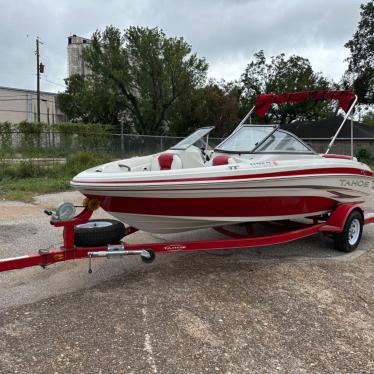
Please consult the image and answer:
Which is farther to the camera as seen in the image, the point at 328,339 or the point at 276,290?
the point at 276,290

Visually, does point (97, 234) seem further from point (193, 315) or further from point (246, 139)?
point (246, 139)

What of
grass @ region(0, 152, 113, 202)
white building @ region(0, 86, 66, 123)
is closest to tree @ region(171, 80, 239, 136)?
grass @ region(0, 152, 113, 202)

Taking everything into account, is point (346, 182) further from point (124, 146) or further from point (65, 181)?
point (124, 146)

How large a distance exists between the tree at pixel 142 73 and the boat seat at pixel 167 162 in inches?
1110

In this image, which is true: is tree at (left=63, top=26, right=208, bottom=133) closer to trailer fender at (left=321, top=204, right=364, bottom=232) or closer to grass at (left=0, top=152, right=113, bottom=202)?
grass at (left=0, top=152, right=113, bottom=202)

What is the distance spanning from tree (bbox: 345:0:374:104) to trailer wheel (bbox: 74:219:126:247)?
2703cm

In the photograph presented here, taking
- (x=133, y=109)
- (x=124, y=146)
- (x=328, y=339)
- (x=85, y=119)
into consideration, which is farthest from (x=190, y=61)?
(x=328, y=339)

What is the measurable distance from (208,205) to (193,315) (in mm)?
1271

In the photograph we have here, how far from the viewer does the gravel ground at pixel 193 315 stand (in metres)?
3.30

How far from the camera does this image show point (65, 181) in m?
12.8

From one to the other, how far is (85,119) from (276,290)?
37814 mm

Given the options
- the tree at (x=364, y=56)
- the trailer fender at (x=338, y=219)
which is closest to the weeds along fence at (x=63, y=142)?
the trailer fender at (x=338, y=219)

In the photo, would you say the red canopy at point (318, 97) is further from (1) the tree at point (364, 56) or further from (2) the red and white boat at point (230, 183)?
(1) the tree at point (364, 56)

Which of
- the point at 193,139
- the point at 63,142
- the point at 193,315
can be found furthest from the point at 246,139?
the point at 63,142
